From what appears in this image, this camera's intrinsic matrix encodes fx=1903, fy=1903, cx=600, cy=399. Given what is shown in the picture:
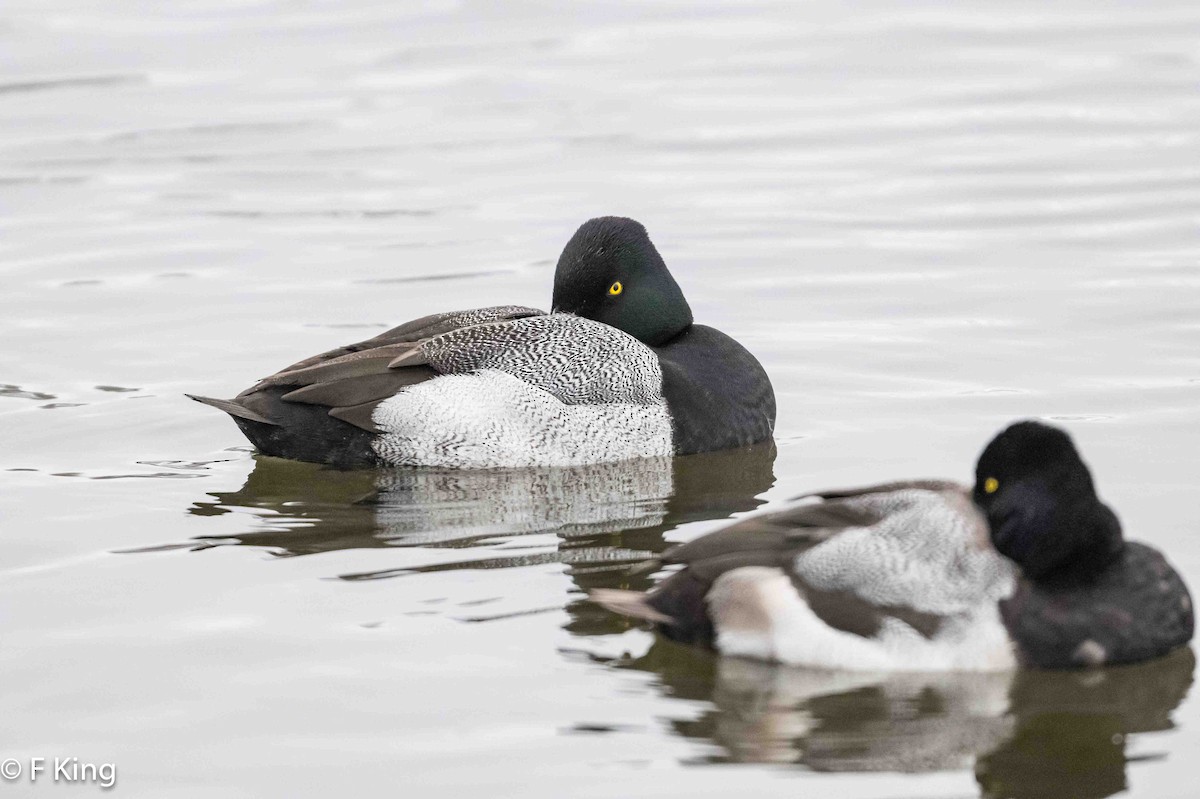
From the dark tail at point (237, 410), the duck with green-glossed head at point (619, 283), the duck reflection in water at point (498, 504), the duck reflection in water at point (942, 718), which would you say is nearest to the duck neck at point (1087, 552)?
the duck reflection in water at point (942, 718)

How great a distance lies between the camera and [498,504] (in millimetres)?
9094

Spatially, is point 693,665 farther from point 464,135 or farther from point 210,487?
point 464,135

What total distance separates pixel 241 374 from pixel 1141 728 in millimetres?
6352

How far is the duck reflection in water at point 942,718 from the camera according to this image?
20.4 feet

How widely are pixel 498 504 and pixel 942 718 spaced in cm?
313

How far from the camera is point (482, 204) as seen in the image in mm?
15047

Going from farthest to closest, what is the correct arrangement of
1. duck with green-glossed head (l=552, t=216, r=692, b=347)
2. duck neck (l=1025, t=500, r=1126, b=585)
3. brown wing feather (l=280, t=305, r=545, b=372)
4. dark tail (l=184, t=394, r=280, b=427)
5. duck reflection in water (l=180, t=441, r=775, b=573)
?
1. duck with green-glossed head (l=552, t=216, r=692, b=347)
2. brown wing feather (l=280, t=305, r=545, b=372)
3. dark tail (l=184, t=394, r=280, b=427)
4. duck reflection in water (l=180, t=441, r=775, b=573)
5. duck neck (l=1025, t=500, r=1126, b=585)

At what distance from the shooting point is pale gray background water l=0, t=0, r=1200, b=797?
6484 millimetres

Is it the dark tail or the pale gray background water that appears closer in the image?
the pale gray background water

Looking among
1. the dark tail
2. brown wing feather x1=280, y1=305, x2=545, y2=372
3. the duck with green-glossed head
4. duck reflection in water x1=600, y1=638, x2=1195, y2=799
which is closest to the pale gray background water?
duck reflection in water x1=600, y1=638, x2=1195, y2=799

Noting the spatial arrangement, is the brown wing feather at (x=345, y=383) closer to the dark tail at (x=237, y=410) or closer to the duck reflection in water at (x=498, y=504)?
the dark tail at (x=237, y=410)

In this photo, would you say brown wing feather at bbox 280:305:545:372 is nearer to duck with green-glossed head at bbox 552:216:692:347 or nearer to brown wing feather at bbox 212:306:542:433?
brown wing feather at bbox 212:306:542:433

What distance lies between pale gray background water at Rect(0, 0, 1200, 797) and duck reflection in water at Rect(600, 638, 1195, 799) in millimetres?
18

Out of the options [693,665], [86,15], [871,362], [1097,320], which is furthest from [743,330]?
[86,15]
